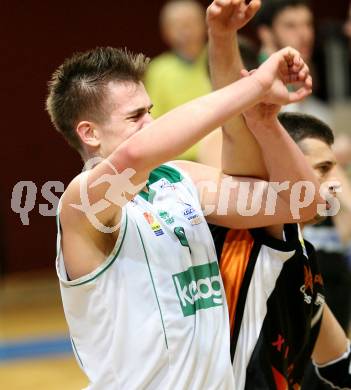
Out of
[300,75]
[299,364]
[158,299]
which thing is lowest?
[299,364]

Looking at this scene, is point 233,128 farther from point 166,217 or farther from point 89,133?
point 89,133

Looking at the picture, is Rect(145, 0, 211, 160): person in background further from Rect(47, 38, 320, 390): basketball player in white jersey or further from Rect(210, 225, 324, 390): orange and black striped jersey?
Rect(47, 38, 320, 390): basketball player in white jersey

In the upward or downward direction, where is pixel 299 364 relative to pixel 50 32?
downward

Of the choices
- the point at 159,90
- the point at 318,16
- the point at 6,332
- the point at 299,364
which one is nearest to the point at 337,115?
the point at 318,16

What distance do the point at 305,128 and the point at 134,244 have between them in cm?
97

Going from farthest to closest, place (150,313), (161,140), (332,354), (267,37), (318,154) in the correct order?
(267,37) < (332,354) < (318,154) < (150,313) < (161,140)

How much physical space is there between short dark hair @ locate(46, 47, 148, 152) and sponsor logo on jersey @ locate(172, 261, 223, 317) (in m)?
0.54

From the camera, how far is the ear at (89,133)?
278cm

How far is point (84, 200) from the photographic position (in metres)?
2.59

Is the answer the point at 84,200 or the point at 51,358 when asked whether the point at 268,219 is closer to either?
the point at 84,200

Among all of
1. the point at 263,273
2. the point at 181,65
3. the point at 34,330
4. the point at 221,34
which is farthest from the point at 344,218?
the point at 34,330

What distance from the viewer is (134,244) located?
8.92ft

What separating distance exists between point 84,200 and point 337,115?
728 cm

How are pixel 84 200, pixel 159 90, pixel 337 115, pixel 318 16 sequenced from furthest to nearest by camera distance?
pixel 318 16
pixel 337 115
pixel 159 90
pixel 84 200
